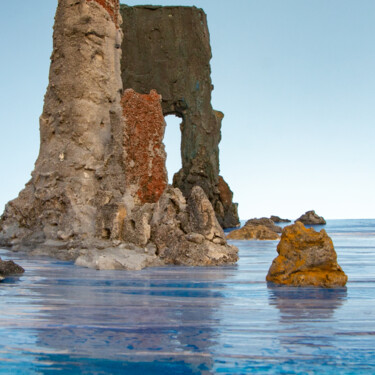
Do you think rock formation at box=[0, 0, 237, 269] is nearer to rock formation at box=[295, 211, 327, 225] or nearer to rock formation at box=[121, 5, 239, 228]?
rock formation at box=[121, 5, 239, 228]

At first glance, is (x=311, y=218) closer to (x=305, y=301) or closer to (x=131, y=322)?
(x=305, y=301)

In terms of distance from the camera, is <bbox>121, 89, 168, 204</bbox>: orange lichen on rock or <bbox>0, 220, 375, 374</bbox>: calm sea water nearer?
<bbox>0, 220, 375, 374</bbox>: calm sea water

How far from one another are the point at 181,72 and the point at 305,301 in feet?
88.6

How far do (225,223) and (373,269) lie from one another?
82.5ft

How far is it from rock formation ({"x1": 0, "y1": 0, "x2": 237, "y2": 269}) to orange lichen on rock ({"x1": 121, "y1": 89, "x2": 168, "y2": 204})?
0.01 meters

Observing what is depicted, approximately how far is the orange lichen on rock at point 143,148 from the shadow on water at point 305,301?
320 centimetres

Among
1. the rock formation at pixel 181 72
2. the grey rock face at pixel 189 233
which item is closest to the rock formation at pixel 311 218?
the rock formation at pixel 181 72

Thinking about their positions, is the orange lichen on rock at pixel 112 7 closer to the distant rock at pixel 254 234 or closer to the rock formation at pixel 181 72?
the distant rock at pixel 254 234

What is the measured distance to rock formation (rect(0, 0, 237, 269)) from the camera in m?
6.70

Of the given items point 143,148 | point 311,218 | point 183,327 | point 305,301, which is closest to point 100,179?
point 143,148

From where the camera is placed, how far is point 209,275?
17.5 feet

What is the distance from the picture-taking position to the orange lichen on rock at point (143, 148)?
292 inches

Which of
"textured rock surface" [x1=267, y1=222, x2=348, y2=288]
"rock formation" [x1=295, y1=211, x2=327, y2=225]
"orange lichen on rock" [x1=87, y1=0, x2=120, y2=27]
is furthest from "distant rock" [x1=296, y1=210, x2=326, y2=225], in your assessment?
"textured rock surface" [x1=267, y1=222, x2=348, y2=288]

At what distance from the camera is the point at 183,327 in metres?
2.82
